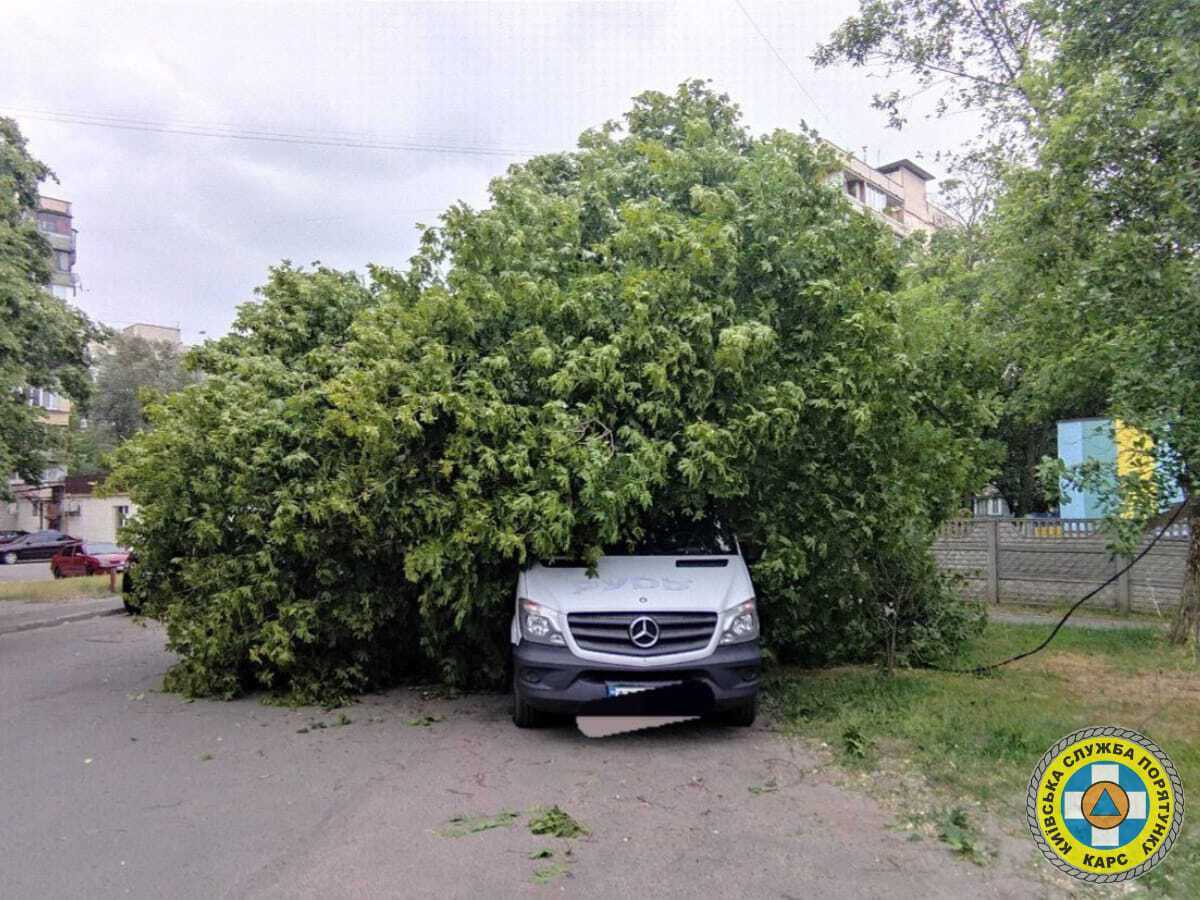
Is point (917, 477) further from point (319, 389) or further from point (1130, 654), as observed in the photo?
point (319, 389)

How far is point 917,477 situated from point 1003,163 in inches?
292

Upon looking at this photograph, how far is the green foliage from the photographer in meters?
6.52

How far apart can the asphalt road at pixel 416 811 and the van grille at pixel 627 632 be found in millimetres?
730

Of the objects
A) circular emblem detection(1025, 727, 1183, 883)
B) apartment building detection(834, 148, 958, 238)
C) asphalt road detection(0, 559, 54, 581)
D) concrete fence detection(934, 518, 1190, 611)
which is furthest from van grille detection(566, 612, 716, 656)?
apartment building detection(834, 148, 958, 238)

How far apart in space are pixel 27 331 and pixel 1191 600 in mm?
16765

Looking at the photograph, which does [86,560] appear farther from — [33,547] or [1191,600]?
[1191,600]

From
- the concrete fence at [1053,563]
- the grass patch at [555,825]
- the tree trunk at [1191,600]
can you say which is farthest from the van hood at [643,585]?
the concrete fence at [1053,563]

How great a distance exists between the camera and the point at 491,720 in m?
7.15

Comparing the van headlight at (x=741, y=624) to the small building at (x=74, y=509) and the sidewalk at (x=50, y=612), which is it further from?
the small building at (x=74, y=509)

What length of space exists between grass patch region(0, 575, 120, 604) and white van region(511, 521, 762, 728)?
650 inches

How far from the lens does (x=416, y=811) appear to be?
4.97m

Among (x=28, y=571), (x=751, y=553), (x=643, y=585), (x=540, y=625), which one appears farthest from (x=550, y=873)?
(x=28, y=571)

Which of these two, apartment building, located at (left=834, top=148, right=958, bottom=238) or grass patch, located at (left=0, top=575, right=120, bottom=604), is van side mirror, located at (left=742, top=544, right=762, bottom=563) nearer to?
grass patch, located at (left=0, top=575, right=120, bottom=604)

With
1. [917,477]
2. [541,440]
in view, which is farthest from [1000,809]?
[541,440]
